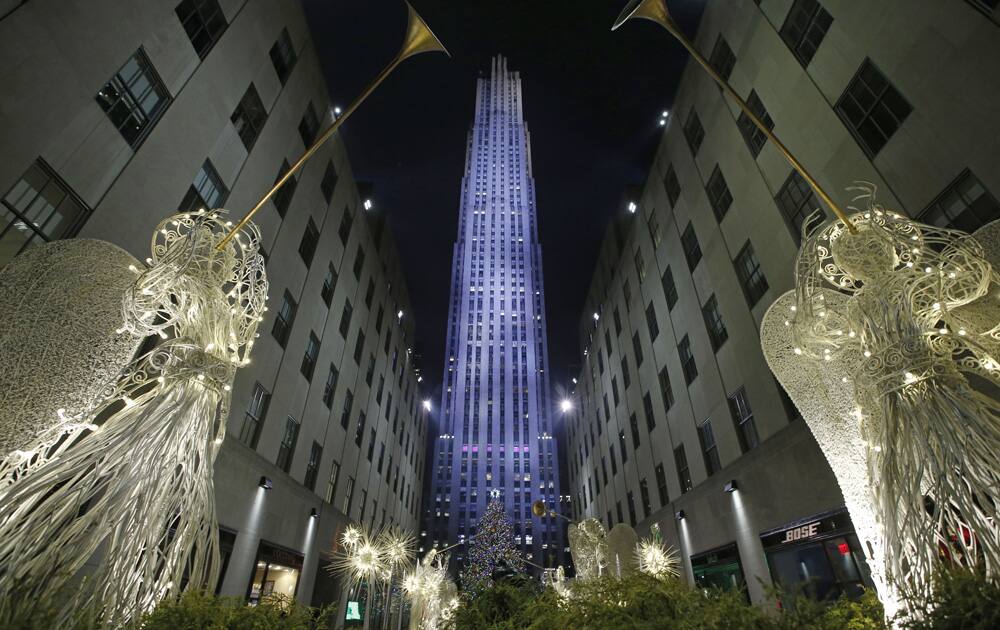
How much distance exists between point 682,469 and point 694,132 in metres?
17.7

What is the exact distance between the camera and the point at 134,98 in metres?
12.3

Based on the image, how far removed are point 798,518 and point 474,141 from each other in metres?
139

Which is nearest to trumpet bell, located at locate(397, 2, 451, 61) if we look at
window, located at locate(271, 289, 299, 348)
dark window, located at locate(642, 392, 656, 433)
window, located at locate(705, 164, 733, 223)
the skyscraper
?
window, located at locate(271, 289, 299, 348)

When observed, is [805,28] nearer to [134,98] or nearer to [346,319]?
[134,98]

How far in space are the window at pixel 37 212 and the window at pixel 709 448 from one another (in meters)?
23.6

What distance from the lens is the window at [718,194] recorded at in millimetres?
20938

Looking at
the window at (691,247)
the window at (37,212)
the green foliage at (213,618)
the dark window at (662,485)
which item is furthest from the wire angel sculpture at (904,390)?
the dark window at (662,485)

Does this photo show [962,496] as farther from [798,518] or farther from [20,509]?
[798,518]

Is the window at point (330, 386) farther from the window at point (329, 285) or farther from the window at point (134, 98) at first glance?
the window at point (134, 98)

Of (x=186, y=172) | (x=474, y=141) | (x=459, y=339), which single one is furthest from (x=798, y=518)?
(x=474, y=141)

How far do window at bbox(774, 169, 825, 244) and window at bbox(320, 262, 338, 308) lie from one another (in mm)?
21257

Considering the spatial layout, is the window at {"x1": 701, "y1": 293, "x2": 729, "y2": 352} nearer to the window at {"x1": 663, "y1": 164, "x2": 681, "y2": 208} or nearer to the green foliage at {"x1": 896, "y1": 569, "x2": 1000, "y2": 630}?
the window at {"x1": 663, "y1": 164, "x2": 681, "y2": 208}

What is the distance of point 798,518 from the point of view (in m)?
15.1

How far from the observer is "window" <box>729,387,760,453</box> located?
18.5m
